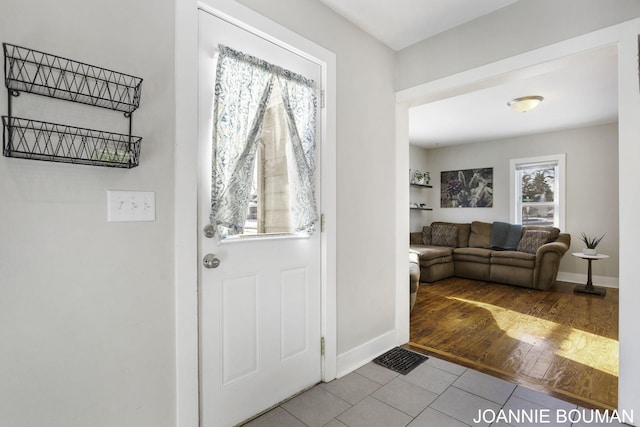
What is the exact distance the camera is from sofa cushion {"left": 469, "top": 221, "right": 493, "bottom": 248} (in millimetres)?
5805

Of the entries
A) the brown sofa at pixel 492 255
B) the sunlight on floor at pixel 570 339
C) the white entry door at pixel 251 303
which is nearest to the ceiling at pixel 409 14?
the white entry door at pixel 251 303

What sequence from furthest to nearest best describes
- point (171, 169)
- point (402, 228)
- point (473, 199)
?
point (473, 199)
point (402, 228)
point (171, 169)

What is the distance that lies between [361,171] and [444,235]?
435 centimetres

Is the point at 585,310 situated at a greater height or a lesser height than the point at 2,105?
lesser

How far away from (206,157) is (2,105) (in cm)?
71

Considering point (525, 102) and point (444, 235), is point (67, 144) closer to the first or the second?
point (525, 102)

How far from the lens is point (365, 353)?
2434 mm

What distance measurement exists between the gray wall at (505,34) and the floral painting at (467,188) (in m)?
4.29

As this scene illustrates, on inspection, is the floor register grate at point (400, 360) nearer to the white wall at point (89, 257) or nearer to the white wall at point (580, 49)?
the white wall at point (580, 49)

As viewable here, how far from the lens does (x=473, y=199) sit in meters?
6.38

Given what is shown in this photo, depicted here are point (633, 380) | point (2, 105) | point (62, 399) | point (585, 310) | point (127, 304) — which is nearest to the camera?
point (2, 105)

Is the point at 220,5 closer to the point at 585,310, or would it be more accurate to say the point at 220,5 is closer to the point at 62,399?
the point at 62,399

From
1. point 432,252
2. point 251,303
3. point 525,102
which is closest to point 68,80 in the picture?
point 251,303

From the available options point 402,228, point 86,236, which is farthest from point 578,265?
point 86,236
